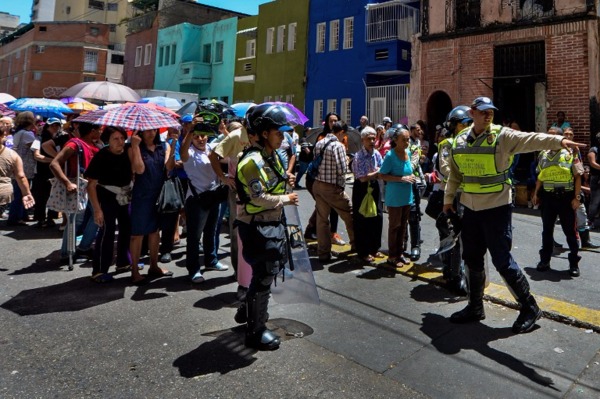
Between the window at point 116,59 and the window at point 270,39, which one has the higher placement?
the window at point 116,59

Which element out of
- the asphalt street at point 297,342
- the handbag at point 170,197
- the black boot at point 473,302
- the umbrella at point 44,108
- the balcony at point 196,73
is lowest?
the asphalt street at point 297,342

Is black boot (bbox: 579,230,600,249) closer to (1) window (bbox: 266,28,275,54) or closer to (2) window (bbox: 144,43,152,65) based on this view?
(1) window (bbox: 266,28,275,54)

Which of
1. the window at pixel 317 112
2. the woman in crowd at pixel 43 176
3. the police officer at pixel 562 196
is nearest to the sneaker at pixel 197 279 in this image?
the woman in crowd at pixel 43 176

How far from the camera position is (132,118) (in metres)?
4.91

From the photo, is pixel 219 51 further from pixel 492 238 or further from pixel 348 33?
pixel 492 238

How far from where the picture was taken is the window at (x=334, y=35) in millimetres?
24703

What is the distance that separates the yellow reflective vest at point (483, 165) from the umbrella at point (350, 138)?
3.39 m

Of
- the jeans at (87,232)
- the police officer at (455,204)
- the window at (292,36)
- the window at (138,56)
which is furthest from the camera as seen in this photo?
the window at (138,56)

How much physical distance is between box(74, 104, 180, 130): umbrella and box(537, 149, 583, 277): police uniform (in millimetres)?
4719

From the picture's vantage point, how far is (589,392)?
3289 millimetres

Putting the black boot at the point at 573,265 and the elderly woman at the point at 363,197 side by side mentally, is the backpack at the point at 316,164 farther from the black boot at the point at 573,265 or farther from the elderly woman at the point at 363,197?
the black boot at the point at 573,265

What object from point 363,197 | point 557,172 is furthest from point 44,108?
point 557,172

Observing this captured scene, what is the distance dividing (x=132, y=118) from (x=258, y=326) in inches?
101

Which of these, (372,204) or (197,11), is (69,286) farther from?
(197,11)
